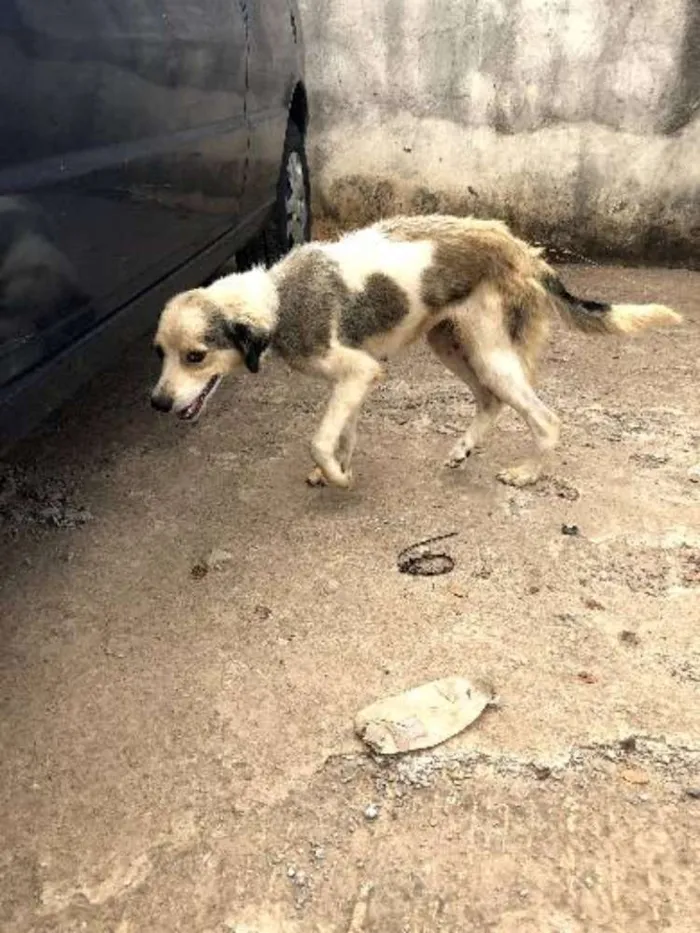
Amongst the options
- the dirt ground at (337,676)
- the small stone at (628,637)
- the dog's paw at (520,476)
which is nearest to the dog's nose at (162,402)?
the dirt ground at (337,676)

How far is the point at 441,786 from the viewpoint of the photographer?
92.6 inches

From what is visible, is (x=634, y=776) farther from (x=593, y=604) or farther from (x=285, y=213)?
(x=285, y=213)

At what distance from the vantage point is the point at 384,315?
366 cm

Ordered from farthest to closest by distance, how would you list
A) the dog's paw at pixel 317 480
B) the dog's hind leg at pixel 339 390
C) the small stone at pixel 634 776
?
the dog's paw at pixel 317 480 → the dog's hind leg at pixel 339 390 → the small stone at pixel 634 776

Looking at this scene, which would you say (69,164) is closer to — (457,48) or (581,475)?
(581,475)

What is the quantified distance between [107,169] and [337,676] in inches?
64.2

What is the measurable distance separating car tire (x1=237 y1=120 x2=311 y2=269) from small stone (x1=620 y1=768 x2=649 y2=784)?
3688mm

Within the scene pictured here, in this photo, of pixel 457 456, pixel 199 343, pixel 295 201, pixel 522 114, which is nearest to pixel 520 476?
pixel 457 456

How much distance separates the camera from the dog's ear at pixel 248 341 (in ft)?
11.1

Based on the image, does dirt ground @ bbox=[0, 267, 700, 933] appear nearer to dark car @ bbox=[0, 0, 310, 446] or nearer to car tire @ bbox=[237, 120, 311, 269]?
dark car @ bbox=[0, 0, 310, 446]

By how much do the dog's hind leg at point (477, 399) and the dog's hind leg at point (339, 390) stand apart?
0.44 meters

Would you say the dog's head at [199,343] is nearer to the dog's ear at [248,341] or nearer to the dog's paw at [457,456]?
the dog's ear at [248,341]

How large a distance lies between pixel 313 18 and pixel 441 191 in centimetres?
155

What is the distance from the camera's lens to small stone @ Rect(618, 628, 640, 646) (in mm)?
2867
